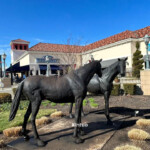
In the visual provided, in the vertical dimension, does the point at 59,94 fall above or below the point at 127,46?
below

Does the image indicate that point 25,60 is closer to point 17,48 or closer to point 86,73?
point 17,48

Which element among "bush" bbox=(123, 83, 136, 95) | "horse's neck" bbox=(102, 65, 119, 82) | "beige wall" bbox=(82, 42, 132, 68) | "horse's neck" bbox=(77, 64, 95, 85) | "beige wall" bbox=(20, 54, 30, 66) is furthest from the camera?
"beige wall" bbox=(20, 54, 30, 66)

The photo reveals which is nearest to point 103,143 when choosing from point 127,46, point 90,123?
point 90,123

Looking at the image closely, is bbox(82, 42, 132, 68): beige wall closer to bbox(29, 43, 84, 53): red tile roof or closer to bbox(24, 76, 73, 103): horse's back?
bbox(29, 43, 84, 53): red tile roof

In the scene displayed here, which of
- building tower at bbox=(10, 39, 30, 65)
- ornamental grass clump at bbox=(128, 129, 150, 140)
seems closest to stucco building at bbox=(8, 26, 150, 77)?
building tower at bbox=(10, 39, 30, 65)

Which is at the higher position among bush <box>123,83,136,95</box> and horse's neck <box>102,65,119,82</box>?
horse's neck <box>102,65,119,82</box>

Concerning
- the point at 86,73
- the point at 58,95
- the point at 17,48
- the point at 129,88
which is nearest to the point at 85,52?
the point at 129,88

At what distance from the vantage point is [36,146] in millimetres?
3104

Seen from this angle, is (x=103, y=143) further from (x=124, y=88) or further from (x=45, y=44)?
(x=45, y=44)

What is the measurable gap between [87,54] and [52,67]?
25.8ft

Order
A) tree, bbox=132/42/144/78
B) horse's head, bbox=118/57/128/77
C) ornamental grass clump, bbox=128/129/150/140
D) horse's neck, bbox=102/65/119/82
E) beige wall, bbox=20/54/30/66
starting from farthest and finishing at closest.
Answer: beige wall, bbox=20/54/30/66
tree, bbox=132/42/144/78
horse's neck, bbox=102/65/119/82
horse's head, bbox=118/57/128/77
ornamental grass clump, bbox=128/129/150/140

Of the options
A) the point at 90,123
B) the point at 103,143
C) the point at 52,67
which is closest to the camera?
the point at 103,143

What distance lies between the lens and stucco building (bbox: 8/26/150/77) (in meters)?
20.9

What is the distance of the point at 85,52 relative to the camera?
90.6 feet
